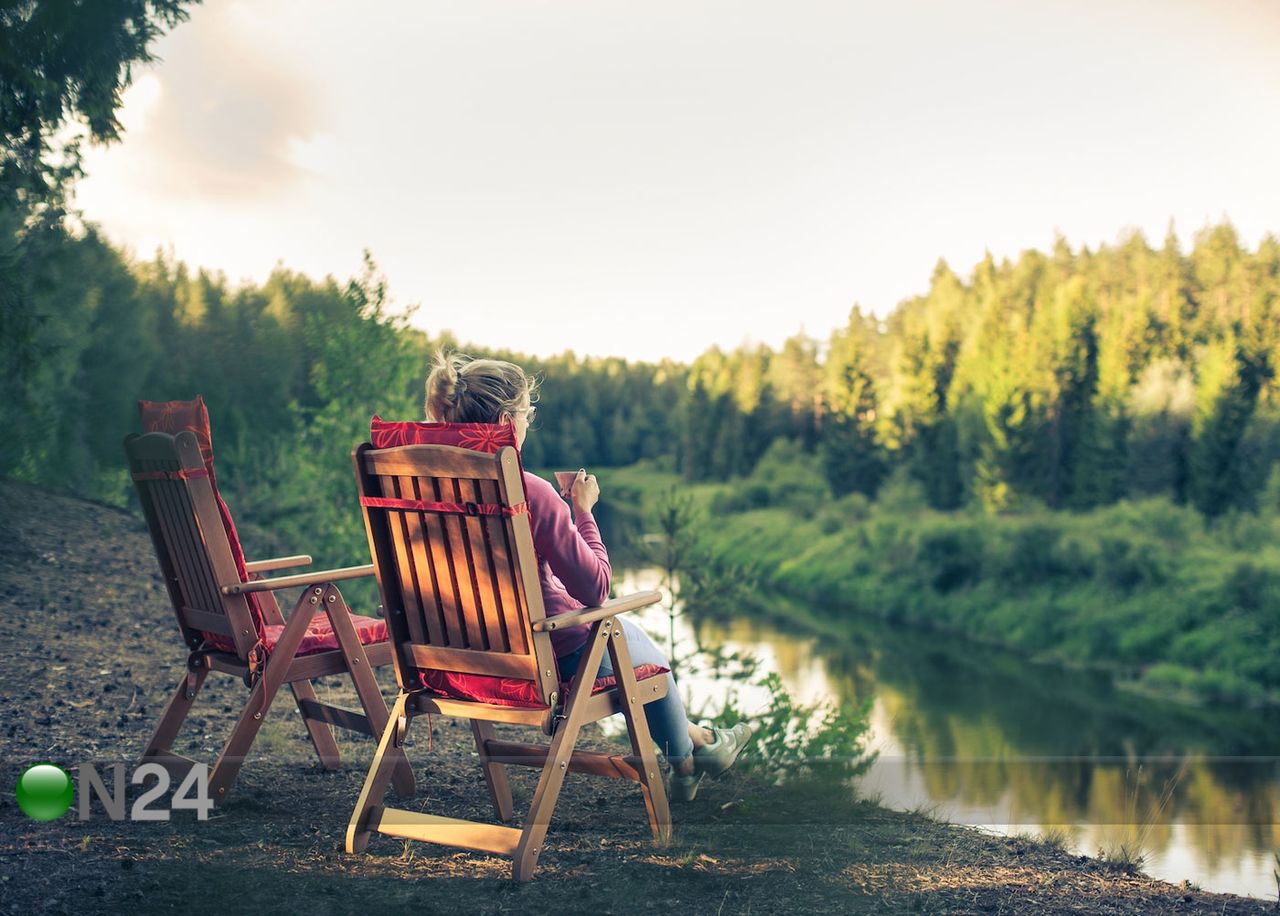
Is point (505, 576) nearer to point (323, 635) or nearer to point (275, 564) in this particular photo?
point (323, 635)

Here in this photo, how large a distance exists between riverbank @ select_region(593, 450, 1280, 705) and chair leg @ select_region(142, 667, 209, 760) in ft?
60.0

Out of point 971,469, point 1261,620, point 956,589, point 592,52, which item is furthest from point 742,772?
point 971,469

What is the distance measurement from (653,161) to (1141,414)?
20706 mm

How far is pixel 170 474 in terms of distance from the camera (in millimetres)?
3775

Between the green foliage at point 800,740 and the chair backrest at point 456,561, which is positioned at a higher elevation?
the chair backrest at point 456,561

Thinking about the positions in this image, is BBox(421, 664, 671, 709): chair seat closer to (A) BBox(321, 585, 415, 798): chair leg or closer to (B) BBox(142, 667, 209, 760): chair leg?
(A) BBox(321, 585, 415, 798): chair leg

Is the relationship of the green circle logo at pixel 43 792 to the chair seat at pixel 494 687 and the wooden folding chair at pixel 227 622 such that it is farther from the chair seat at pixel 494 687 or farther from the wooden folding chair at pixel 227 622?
the chair seat at pixel 494 687

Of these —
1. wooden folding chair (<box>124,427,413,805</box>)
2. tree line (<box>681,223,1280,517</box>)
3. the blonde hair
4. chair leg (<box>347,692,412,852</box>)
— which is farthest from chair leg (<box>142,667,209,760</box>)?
tree line (<box>681,223,1280,517</box>)

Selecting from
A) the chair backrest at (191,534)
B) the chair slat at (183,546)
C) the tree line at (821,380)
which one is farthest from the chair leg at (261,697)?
the tree line at (821,380)

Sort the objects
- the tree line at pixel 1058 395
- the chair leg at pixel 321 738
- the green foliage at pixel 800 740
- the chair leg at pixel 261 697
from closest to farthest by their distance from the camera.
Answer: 1. the chair leg at pixel 261 697
2. the chair leg at pixel 321 738
3. the green foliage at pixel 800 740
4. the tree line at pixel 1058 395

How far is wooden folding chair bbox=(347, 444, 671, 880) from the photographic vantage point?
10.3 ft

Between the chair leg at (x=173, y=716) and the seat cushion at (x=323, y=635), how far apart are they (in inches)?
13.8

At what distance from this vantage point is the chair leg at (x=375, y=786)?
345cm

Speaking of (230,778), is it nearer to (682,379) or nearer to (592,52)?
(592,52)
